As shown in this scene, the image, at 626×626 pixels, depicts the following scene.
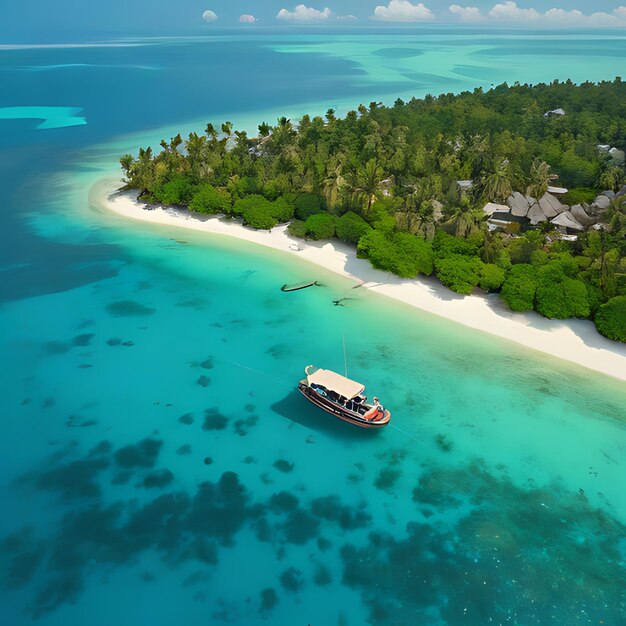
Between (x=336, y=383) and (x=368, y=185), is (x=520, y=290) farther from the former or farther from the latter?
(x=368, y=185)

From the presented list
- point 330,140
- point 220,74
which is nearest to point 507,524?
point 330,140

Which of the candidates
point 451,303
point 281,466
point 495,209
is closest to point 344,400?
point 281,466

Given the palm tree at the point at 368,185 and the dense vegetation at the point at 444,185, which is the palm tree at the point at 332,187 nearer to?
the dense vegetation at the point at 444,185

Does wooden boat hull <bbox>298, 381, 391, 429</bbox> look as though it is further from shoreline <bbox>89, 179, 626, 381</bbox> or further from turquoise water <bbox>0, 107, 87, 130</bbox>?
turquoise water <bbox>0, 107, 87, 130</bbox>

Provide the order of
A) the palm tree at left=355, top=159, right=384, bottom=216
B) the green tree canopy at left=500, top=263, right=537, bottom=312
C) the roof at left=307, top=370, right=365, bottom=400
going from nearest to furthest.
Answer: the roof at left=307, top=370, right=365, bottom=400
the green tree canopy at left=500, top=263, right=537, bottom=312
the palm tree at left=355, top=159, right=384, bottom=216

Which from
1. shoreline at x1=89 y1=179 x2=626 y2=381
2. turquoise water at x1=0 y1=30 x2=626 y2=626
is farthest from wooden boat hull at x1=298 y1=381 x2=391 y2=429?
shoreline at x1=89 y1=179 x2=626 y2=381
